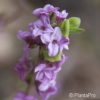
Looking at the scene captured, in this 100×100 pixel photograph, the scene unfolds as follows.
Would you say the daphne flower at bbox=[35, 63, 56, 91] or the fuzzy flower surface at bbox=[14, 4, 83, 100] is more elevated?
the fuzzy flower surface at bbox=[14, 4, 83, 100]

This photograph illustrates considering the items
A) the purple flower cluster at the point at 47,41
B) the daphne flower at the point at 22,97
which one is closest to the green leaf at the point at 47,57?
the purple flower cluster at the point at 47,41

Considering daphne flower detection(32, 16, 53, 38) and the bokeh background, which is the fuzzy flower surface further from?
the bokeh background

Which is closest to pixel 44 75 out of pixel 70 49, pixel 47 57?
pixel 47 57

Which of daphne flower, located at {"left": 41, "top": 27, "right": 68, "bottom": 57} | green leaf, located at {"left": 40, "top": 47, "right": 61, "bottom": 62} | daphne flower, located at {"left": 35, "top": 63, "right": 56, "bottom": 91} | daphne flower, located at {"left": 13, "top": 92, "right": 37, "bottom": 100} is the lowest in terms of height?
daphne flower, located at {"left": 13, "top": 92, "right": 37, "bottom": 100}

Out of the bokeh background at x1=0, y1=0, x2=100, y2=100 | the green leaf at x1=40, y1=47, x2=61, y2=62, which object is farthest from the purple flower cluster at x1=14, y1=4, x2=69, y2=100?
the bokeh background at x1=0, y1=0, x2=100, y2=100

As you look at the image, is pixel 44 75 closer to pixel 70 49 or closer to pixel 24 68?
pixel 24 68

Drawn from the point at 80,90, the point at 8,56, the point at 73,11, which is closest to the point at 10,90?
the point at 8,56

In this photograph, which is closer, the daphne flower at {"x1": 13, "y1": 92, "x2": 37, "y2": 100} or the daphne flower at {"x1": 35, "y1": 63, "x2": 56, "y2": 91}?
the daphne flower at {"x1": 35, "y1": 63, "x2": 56, "y2": 91}

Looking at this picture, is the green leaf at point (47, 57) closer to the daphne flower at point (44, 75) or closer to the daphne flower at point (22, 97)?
the daphne flower at point (44, 75)
